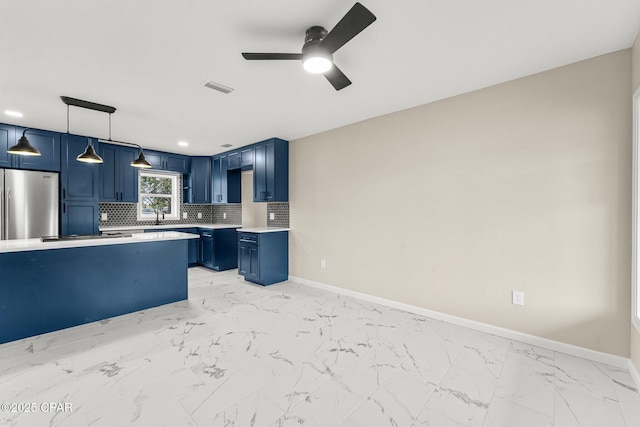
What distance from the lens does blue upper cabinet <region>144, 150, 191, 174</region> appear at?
552 cm

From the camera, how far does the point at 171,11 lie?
1722mm

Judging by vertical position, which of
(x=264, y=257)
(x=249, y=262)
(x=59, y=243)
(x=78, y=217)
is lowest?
(x=249, y=262)

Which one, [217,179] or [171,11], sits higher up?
[171,11]

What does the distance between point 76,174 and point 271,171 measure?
10.0 feet

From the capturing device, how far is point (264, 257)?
14.6 ft

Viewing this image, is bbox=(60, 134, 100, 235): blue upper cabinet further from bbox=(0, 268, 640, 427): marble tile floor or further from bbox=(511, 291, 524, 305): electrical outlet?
bbox=(511, 291, 524, 305): electrical outlet

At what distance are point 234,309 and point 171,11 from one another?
2920 mm

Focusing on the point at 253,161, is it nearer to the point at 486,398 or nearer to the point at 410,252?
the point at 410,252

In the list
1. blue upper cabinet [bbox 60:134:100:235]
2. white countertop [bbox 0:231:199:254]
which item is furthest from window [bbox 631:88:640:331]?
blue upper cabinet [bbox 60:134:100:235]

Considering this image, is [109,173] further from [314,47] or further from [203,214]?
[314,47]

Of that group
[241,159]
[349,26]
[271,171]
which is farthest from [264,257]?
[349,26]

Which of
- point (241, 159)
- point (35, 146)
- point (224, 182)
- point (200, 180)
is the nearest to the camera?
point (35, 146)

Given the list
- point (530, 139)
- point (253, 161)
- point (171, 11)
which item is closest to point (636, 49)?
point (530, 139)

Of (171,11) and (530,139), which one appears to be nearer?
(171,11)
